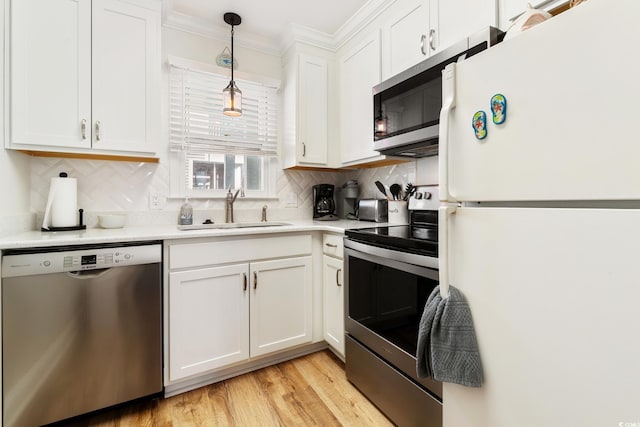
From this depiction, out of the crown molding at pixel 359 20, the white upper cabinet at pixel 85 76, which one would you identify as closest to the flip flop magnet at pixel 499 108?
the crown molding at pixel 359 20

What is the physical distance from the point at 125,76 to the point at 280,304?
5.61ft

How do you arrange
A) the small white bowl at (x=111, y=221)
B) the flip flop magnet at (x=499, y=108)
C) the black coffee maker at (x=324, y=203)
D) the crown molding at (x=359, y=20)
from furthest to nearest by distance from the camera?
1. the black coffee maker at (x=324, y=203)
2. the crown molding at (x=359, y=20)
3. the small white bowl at (x=111, y=221)
4. the flip flop magnet at (x=499, y=108)

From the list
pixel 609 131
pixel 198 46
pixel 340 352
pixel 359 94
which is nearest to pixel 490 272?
pixel 609 131

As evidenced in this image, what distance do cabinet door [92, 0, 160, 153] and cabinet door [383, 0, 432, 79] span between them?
1.48 metres

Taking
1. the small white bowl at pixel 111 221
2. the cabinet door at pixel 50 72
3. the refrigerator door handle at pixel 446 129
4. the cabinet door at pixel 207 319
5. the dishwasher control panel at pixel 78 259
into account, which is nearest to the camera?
the refrigerator door handle at pixel 446 129

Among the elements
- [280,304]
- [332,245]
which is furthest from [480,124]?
[280,304]

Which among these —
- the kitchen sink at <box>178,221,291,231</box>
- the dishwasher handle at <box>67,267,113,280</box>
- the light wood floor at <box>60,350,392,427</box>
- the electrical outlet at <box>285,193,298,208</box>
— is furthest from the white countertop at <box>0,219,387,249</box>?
the light wood floor at <box>60,350,392,427</box>

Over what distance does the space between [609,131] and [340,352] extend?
1761 mm

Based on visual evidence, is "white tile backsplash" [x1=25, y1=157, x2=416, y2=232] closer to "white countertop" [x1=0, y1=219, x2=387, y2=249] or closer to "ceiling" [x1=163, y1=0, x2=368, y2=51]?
"white countertop" [x1=0, y1=219, x2=387, y2=249]

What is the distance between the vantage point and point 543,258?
0.72 meters

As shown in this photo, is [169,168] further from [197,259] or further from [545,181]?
[545,181]

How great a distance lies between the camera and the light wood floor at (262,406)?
1.47 m

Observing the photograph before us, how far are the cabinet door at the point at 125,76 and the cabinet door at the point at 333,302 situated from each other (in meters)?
1.38

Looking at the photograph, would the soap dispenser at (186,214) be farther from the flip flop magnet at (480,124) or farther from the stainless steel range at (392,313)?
the flip flop magnet at (480,124)
